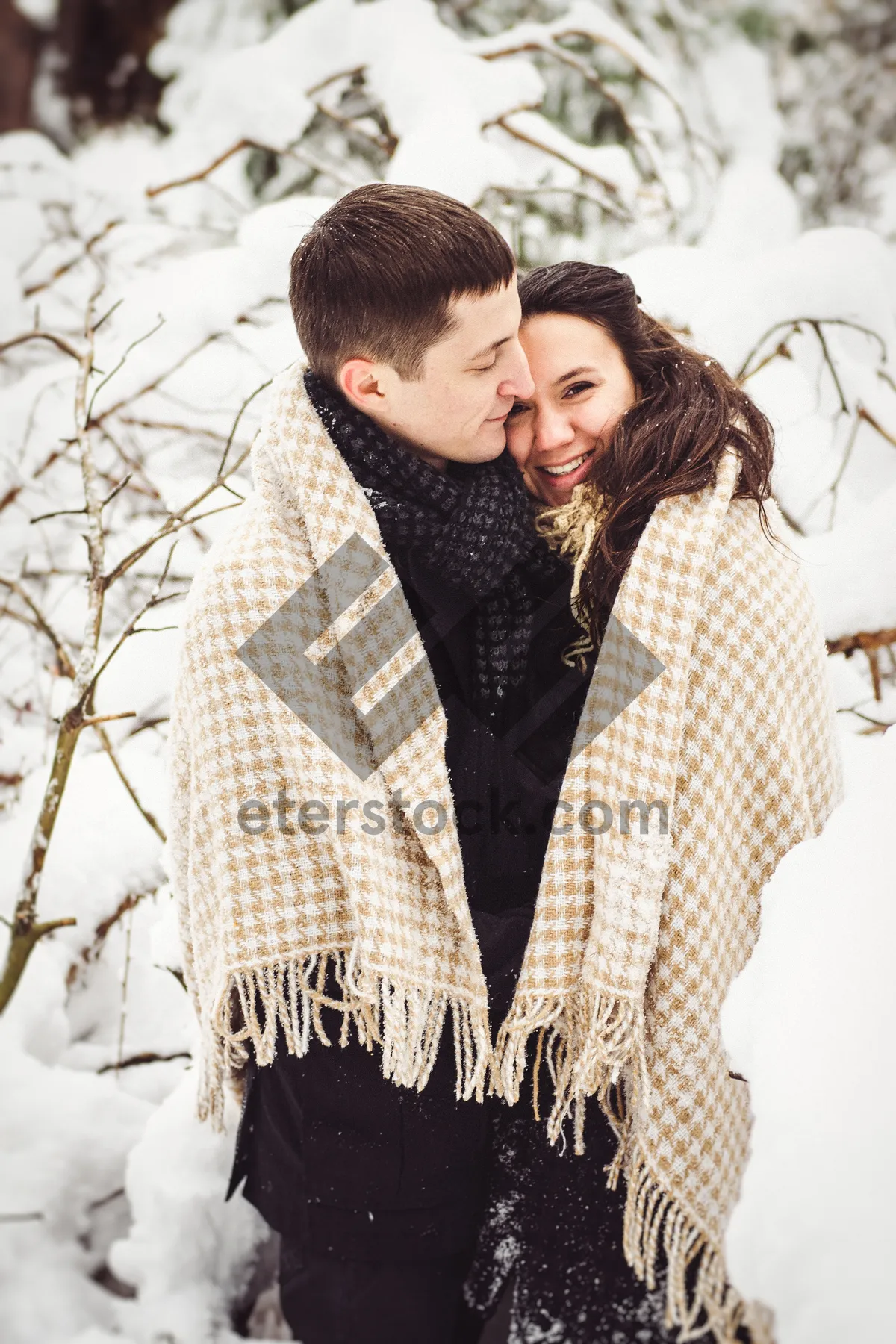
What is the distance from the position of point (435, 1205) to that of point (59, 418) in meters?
2.34

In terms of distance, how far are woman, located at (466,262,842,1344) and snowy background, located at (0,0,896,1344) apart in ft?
0.95

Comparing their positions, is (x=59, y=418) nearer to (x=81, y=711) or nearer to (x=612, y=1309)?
(x=81, y=711)

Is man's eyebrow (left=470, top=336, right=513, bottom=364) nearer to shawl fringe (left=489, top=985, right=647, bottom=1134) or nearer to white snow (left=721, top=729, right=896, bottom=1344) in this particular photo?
white snow (left=721, top=729, right=896, bottom=1344)

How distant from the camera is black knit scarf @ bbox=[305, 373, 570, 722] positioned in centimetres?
157

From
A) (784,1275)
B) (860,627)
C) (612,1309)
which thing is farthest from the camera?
(860,627)

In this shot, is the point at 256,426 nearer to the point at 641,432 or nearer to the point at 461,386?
the point at 461,386

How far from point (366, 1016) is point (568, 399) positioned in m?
1.15

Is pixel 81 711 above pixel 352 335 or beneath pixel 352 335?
beneath

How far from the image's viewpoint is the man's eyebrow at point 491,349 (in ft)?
5.31

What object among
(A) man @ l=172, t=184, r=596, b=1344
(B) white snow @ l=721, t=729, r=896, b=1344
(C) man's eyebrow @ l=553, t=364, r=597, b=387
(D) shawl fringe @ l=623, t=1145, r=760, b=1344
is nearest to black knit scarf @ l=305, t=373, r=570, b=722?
(A) man @ l=172, t=184, r=596, b=1344

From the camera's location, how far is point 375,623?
1.53 meters

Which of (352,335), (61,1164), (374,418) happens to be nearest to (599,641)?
(374,418)

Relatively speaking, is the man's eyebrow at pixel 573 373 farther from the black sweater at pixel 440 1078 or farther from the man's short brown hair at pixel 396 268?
the black sweater at pixel 440 1078

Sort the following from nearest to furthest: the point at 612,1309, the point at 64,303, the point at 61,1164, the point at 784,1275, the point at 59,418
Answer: the point at 784,1275 → the point at 612,1309 → the point at 61,1164 → the point at 59,418 → the point at 64,303
